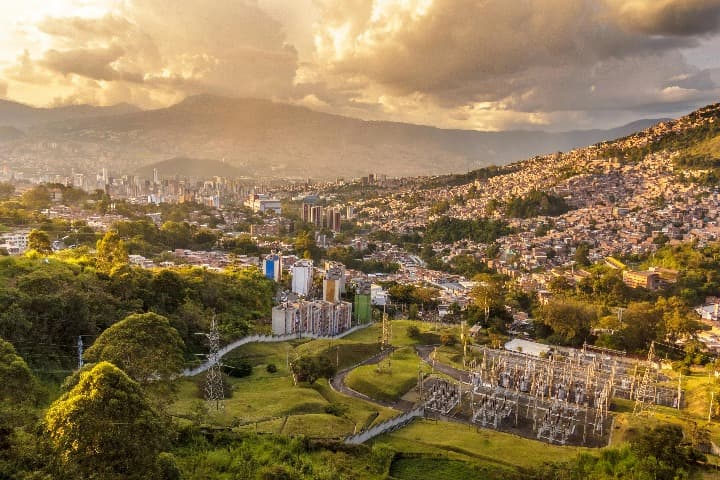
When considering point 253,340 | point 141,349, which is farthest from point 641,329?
point 141,349

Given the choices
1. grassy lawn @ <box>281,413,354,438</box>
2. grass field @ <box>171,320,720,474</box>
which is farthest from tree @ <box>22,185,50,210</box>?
grassy lawn @ <box>281,413,354,438</box>

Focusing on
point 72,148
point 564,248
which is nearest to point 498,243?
point 564,248

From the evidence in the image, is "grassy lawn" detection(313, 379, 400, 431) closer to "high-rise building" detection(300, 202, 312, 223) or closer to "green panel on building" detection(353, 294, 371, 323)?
"green panel on building" detection(353, 294, 371, 323)

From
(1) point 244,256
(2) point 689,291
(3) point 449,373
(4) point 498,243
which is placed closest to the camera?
(3) point 449,373

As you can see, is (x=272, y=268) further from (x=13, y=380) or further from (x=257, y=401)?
(x=13, y=380)

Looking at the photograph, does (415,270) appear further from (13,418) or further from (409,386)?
(13,418)

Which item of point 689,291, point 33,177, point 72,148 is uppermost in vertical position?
point 72,148
